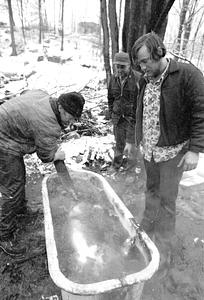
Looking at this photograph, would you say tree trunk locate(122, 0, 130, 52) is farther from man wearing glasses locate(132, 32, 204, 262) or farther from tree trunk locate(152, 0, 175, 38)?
man wearing glasses locate(132, 32, 204, 262)

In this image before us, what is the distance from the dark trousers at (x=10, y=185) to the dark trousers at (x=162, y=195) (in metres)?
1.34

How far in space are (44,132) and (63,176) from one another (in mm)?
578

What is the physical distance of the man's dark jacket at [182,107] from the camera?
76.1 inches

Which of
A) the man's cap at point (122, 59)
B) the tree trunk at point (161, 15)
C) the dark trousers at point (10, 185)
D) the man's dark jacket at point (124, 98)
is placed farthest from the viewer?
the man's dark jacket at point (124, 98)

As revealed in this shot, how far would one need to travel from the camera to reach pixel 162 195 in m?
2.41

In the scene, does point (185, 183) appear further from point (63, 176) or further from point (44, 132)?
point (44, 132)

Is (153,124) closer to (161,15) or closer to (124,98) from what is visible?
(124,98)

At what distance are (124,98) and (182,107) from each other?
1999 mm

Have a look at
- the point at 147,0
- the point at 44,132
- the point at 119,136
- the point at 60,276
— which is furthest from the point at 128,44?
the point at 60,276

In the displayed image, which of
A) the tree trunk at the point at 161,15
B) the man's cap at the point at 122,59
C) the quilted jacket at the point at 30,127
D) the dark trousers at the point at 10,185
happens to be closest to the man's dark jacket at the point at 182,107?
the quilted jacket at the point at 30,127

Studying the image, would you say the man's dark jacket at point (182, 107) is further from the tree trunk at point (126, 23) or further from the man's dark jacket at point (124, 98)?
the tree trunk at point (126, 23)

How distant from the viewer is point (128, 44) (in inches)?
164

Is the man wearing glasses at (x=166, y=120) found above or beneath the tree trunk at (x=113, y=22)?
beneath

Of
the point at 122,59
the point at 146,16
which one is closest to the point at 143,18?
the point at 146,16
